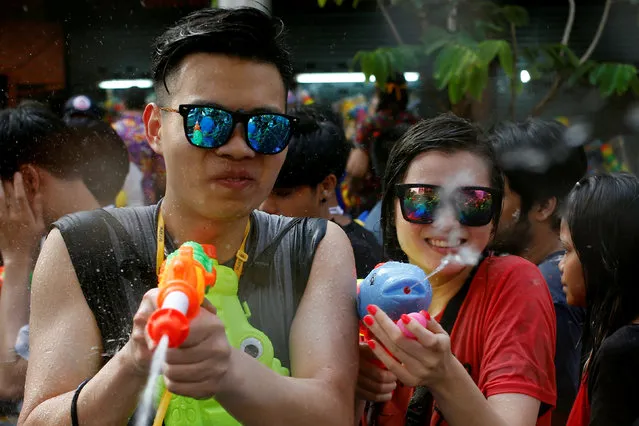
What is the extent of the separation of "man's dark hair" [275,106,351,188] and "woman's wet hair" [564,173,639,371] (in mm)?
1050

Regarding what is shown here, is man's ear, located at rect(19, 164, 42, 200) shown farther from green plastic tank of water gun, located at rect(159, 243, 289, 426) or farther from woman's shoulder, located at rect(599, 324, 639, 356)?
Answer: woman's shoulder, located at rect(599, 324, 639, 356)

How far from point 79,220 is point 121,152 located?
1.75 metres

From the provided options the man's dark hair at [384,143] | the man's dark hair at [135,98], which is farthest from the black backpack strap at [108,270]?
the man's dark hair at [135,98]

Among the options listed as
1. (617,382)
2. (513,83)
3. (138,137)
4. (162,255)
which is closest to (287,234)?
(162,255)

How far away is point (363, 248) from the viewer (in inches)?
121

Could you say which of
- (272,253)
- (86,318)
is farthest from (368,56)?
(86,318)

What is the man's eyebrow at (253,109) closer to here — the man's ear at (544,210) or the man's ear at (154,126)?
the man's ear at (154,126)

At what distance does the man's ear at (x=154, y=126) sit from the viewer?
1.92 metres

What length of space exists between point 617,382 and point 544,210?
783 mm

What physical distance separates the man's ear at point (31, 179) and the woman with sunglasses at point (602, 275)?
1.74 metres

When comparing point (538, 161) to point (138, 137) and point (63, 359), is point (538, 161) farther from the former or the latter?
point (138, 137)

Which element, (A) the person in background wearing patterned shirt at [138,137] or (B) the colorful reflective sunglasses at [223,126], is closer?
(B) the colorful reflective sunglasses at [223,126]

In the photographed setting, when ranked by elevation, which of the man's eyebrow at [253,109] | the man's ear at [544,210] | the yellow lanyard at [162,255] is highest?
the man's eyebrow at [253,109]

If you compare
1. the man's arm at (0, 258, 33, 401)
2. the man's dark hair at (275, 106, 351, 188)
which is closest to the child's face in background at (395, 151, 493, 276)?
the man's dark hair at (275, 106, 351, 188)
